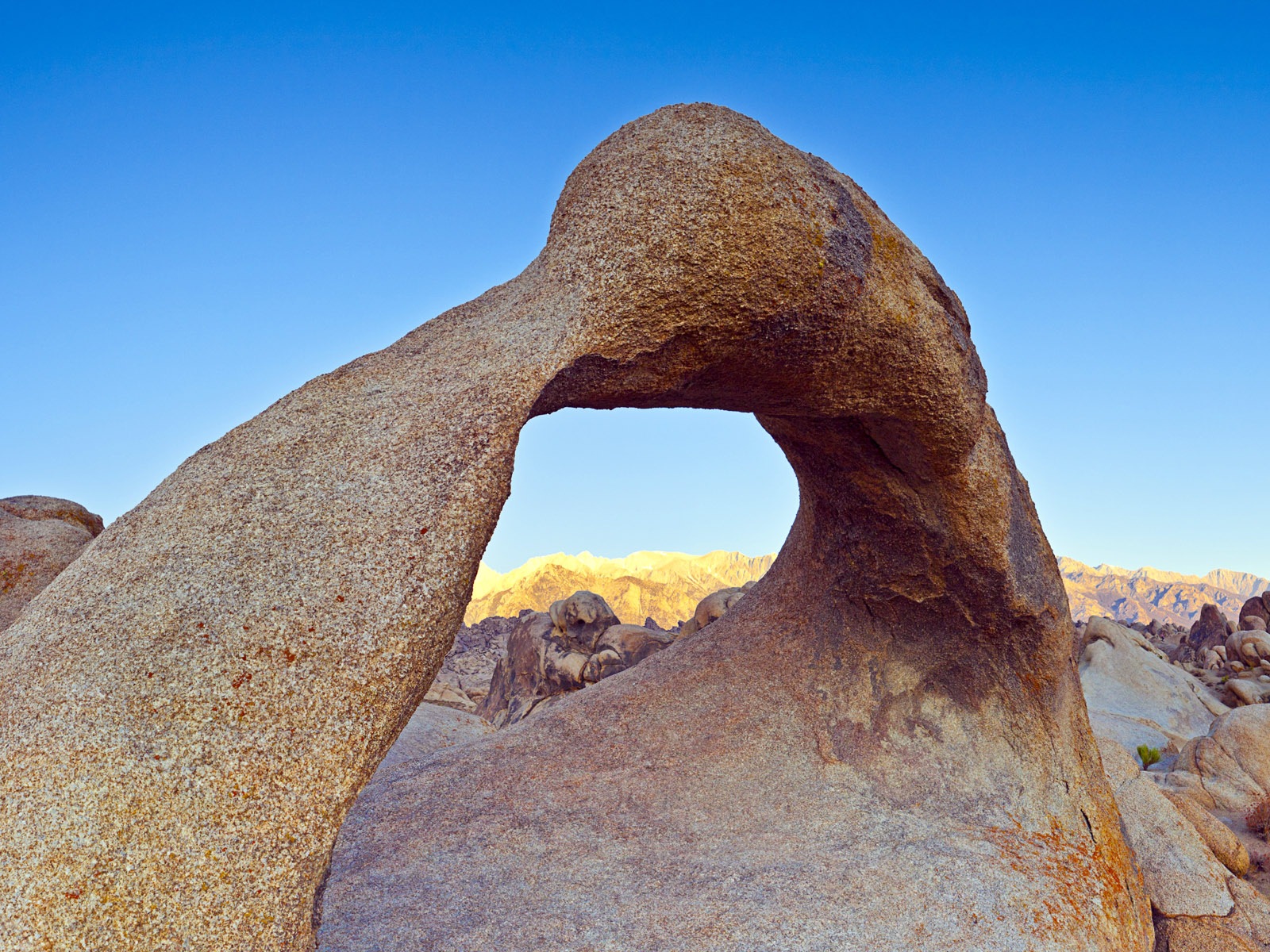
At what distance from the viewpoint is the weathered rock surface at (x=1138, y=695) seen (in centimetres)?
1205

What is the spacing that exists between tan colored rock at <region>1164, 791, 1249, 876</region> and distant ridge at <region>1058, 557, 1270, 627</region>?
81.4m

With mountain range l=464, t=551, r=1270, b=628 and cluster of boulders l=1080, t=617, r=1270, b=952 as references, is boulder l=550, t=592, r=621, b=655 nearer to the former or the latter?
cluster of boulders l=1080, t=617, r=1270, b=952

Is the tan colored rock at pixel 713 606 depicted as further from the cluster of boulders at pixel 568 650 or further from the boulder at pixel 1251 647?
the boulder at pixel 1251 647

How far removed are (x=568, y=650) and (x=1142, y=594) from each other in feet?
333

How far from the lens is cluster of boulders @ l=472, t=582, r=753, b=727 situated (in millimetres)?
8930

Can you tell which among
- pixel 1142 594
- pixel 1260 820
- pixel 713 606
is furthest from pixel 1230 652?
pixel 1142 594

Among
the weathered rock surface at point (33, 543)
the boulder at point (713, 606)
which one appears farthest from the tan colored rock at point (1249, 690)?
the weathered rock surface at point (33, 543)

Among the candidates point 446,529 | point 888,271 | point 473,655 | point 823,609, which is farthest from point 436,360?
point 473,655

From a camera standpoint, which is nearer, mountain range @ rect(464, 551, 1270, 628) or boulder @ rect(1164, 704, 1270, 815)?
boulder @ rect(1164, 704, 1270, 815)

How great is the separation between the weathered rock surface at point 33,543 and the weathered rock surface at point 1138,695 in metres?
11.5

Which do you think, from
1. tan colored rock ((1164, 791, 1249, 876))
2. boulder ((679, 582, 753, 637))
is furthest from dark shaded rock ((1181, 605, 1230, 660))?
boulder ((679, 582, 753, 637))

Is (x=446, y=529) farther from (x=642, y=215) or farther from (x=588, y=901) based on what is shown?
(x=588, y=901)

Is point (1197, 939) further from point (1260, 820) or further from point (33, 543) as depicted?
point (33, 543)

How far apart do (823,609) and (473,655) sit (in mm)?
14773
